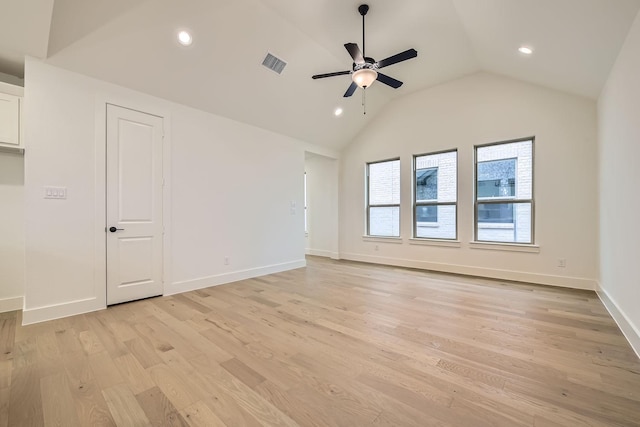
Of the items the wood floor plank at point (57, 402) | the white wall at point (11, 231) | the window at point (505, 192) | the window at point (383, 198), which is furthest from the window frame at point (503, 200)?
the white wall at point (11, 231)

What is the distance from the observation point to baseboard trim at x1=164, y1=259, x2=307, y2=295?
376 centimetres

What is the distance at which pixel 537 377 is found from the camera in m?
1.79

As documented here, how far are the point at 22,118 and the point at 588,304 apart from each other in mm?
6734

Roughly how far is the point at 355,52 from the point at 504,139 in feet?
10.6

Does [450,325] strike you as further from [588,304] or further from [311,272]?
[311,272]

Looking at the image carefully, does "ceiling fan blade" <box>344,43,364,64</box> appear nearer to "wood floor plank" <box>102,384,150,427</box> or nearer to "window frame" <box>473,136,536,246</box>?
"window frame" <box>473,136,536,246</box>

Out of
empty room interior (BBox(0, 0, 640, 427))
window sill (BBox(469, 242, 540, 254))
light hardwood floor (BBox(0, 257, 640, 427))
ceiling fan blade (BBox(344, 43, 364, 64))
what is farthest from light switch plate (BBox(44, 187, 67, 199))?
window sill (BBox(469, 242, 540, 254))

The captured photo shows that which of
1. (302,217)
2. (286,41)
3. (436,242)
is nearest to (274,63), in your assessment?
(286,41)

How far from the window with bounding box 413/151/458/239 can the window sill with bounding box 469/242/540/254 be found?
0.41 m

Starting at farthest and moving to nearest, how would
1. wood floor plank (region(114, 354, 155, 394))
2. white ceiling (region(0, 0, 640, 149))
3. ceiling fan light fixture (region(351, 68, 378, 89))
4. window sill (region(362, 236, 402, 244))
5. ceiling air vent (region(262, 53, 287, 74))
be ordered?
window sill (region(362, 236, 402, 244)) < ceiling air vent (region(262, 53, 287, 74)) < ceiling fan light fixture (region(351, 68, 378, 89)) < white ceiling (region(0, 0, 640, 149)) < wood floor plank (region(114, 354, 155, 394))

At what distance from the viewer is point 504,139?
450 cm

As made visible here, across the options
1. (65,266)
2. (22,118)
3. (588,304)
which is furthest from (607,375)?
(22,118)

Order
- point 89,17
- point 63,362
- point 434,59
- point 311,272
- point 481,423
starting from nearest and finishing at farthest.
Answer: point 481,423
point 63,362
point 89,17
point 434,59
point 311,272

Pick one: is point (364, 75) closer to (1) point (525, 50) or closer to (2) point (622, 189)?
(1) point (525, 50)
